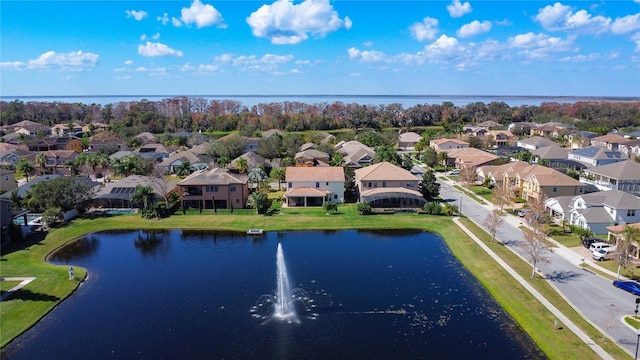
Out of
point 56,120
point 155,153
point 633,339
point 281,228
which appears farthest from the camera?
point 56,120

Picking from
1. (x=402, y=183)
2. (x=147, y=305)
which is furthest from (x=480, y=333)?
(x=402, y=183)

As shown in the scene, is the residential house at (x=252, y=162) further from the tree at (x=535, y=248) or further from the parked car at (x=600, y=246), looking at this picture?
the parked car at (x=600, y=246)

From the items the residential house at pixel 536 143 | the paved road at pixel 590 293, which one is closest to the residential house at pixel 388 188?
the paved road at pixel 590 293

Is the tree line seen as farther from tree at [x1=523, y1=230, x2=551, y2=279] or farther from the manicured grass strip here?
the manicured grass strip

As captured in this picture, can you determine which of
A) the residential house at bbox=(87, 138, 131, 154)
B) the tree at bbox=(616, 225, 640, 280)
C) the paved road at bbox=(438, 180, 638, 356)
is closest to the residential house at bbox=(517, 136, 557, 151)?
the paved road at bbox=(438, 180, 638, 356)

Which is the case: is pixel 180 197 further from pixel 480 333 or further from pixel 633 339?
pixel 633 339

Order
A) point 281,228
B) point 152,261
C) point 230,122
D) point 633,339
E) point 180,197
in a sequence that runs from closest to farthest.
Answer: point 633,339
point 152,261
point 281,228
point 180,197
point 230,122
